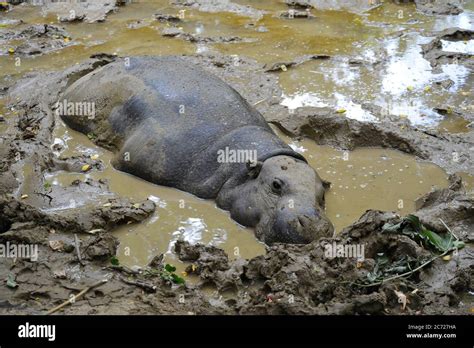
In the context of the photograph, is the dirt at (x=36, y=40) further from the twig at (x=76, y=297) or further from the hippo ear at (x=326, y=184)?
the twig at (x=76, y=297)

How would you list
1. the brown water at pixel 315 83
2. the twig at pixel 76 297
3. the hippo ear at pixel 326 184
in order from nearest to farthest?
the twig at pixel 76 297 → the brown water at pixel 315 83 → the hippo ear at pixel 326 184

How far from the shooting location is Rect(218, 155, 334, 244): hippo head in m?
4.99

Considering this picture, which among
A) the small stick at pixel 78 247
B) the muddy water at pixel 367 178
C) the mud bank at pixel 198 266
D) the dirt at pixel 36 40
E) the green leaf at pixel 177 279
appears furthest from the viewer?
the dirt at pixel 36 40

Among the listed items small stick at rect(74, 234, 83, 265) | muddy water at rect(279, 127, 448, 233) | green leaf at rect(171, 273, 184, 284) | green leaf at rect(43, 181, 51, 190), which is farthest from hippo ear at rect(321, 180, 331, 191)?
green leaf at rect(43, 181, 51, 190)

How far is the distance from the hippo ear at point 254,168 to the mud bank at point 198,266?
0.88m

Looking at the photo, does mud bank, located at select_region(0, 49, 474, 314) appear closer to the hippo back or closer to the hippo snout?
the hippo snout

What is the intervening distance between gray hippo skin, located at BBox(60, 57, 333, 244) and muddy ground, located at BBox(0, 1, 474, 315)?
316mm

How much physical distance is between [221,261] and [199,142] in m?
1.57

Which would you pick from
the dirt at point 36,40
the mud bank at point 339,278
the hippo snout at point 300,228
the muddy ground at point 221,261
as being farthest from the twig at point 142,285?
the dirt at point 36,40

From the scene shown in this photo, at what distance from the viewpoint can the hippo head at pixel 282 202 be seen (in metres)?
4.99

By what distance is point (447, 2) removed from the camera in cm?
1086

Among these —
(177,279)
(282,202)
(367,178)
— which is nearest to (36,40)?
(367,178)
